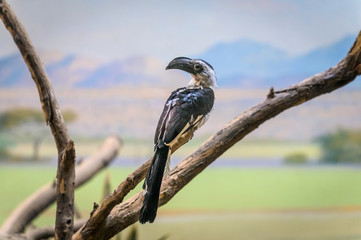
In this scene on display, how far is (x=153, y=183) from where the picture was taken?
109 cm

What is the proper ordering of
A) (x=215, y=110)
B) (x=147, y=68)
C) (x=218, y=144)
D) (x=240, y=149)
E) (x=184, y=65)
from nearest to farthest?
(x=184, y=65)
(x=218, y=144)
(x=215, y=110)
(x=147, y=68)
(x=240, y=149)

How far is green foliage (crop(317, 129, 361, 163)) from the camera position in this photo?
6.66 ft

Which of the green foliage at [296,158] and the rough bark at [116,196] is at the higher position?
the green foliage at [296,158]

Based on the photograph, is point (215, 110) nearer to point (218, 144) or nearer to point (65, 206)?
point (218, 144)

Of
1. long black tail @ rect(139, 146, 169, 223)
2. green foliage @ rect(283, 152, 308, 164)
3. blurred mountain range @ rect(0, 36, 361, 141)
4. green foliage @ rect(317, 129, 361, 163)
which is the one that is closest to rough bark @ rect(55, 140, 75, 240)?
long black tail @ rect(139, 146, 169, 223)

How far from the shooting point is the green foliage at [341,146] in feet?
6.66

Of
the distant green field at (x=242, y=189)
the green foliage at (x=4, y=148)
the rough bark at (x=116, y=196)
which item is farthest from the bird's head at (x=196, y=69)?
the green foliage at (x=4, y=148)

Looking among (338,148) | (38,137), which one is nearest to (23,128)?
(38,137)

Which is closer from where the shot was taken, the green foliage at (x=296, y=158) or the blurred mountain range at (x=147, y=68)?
the blurred mountain range at (x=147, y=68)

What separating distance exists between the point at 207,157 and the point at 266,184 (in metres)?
0.81

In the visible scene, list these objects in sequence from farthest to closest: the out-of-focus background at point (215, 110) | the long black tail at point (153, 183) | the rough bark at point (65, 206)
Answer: the out-of-focus background at point (215, 110)
the rough bark at point (65, 206)
the long black tail at point (153, 183)

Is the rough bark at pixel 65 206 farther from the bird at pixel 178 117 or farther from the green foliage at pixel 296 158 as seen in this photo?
the green foliage at pixel 296 158

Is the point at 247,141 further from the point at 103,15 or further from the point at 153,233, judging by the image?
the point at 103,15

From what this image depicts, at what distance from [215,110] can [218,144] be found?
1.26 feet
